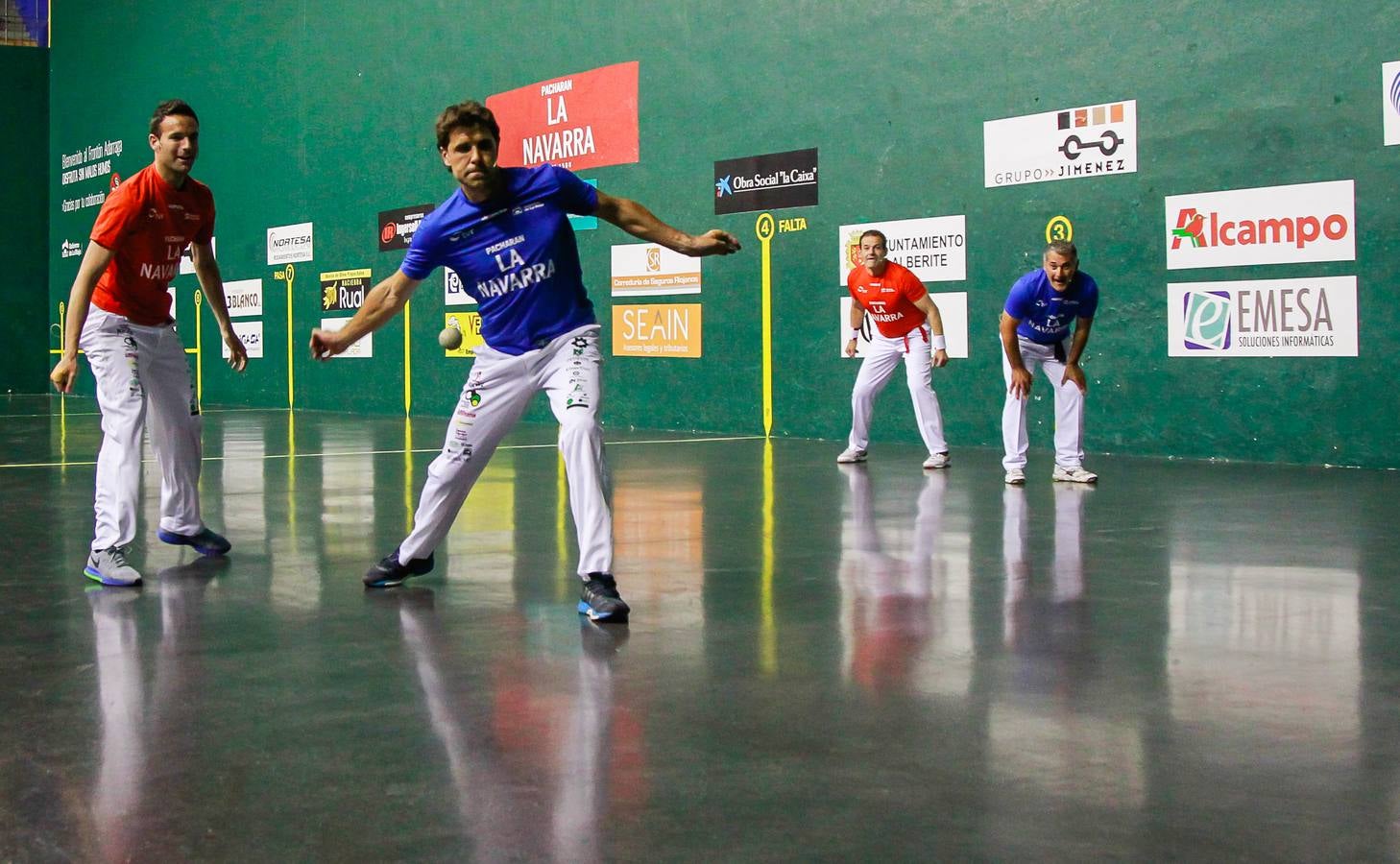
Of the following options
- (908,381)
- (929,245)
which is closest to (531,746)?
(908,381)

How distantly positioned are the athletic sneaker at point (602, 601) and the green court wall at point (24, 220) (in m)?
22.4

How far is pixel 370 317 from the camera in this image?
15.0 ft

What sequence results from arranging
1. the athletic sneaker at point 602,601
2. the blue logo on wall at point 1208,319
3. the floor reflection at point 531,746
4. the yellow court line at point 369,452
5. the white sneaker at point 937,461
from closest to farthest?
the floor reflection at point 531,746 → the athletic sneaker at point 602,601 → the white sneaker at point 937,461 → the blue logo on wall at point 1208,319 → the yellow court line at point 369,452

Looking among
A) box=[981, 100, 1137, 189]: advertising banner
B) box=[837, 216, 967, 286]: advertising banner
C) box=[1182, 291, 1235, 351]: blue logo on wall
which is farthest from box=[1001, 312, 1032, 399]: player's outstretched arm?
box=[837, 216, 967, 286]: advertising banner

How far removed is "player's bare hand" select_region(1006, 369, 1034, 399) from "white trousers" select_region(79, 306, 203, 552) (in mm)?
4367

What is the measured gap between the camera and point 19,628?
4.24 meters

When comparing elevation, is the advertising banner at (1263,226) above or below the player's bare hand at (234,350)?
above

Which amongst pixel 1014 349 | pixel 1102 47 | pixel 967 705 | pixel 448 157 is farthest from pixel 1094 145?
pixel 967 705

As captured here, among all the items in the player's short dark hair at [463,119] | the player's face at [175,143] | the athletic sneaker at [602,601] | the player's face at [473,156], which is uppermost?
the player's face at [175,143]

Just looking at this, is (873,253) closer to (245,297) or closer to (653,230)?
(653,230)

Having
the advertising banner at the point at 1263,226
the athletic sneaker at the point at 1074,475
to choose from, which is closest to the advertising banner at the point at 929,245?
the advertising banner at the point at 1263,226

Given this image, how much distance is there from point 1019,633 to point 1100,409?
648cm

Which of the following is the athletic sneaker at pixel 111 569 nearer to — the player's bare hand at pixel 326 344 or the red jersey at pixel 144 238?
the red jersey at pixel 144 238

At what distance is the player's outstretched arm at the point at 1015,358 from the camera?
27.0 ft
